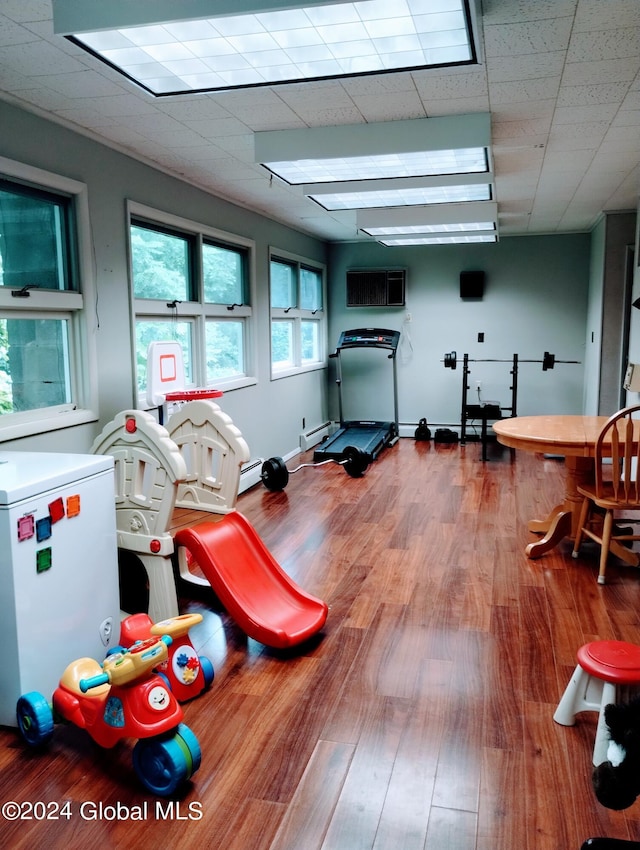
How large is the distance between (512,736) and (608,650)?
434 mm

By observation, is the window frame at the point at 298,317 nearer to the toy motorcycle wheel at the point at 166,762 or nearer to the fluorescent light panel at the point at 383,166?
the fluorescent light panel at the point at 383,166

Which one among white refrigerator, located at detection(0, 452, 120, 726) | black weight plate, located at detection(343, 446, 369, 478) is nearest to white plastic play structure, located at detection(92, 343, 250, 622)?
white refrigerator, located at detection(0, 452, 120, 726)

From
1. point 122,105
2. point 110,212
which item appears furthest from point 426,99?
point 110,212

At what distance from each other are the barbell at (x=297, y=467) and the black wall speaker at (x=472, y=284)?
9.01 ft

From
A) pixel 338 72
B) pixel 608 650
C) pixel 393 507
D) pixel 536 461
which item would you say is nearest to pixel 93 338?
pixel 338 72

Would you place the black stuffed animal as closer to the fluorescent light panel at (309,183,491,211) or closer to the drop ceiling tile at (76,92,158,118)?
the drop ceiling tile at (76,92,158,118)

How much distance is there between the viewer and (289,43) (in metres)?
2.31

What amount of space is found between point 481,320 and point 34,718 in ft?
23.1

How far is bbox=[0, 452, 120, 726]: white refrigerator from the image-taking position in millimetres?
2217

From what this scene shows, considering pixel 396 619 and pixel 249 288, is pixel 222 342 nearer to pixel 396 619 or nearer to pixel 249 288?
pixel 249 288

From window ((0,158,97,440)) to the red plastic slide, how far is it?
1.01 meters

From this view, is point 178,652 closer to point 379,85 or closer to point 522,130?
point 379,85

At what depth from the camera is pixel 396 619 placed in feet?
10.5

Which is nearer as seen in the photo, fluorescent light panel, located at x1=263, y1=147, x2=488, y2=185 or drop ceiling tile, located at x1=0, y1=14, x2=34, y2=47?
drop ceiling tile, located at x1=0, y1=14, x2=34, y2=47
